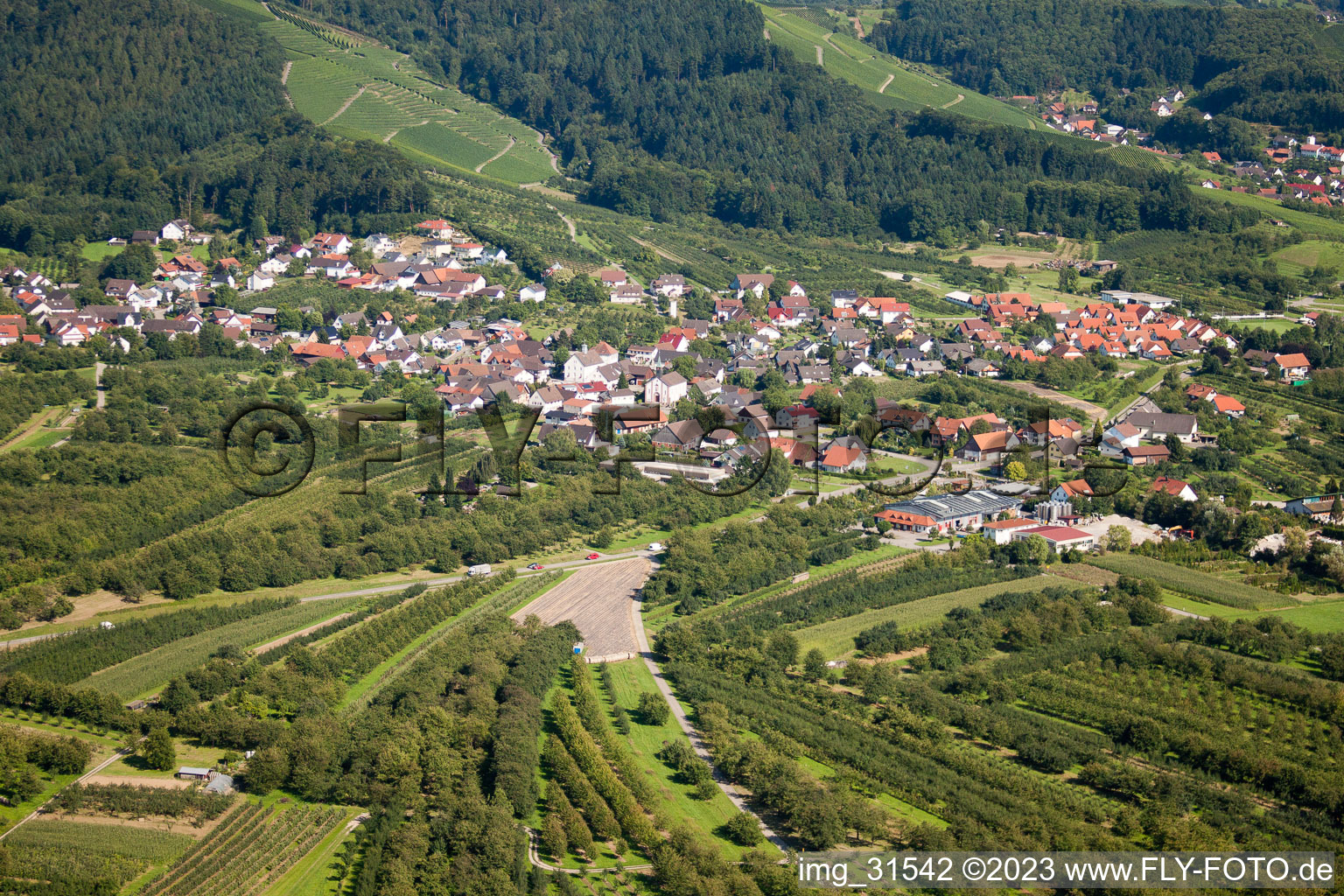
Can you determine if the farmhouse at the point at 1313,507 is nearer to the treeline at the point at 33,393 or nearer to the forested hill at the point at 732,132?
the forested hill at the point at 732,132

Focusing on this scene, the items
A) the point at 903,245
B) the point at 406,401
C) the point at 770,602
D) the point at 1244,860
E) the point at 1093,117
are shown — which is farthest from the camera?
the point at 1093,117

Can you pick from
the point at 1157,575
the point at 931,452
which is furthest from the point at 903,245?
the point at 1157,575

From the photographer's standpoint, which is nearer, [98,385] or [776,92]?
[98,385]

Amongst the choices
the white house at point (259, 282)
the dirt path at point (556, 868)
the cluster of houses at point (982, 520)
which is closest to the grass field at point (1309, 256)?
the cluster of houses at point (982, 520)

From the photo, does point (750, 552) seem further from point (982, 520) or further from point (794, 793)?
point (794, 793)

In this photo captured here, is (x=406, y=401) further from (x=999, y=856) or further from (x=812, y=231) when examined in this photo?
(x=812, y=231)

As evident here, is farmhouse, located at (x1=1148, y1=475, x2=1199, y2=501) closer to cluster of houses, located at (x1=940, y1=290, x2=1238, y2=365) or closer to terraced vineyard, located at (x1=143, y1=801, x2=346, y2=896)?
cluster of houses, located at (x1=940, y1=290, x2=1238, y2=365)

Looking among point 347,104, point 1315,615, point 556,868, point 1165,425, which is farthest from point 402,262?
point 556,868

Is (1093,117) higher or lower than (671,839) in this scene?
higher

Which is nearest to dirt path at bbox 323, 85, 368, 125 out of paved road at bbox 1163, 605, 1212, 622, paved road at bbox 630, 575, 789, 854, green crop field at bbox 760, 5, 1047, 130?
green crop field at bbox 760, 5, 1047, 130
